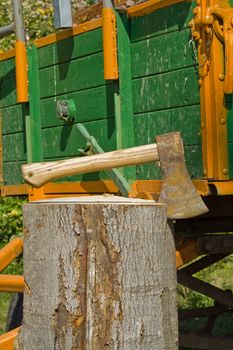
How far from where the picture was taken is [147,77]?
4.78 metres

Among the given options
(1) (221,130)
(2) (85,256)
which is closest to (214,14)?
(1) (221,130)

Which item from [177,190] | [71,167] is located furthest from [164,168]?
[71,167]

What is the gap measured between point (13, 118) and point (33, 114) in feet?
1.25

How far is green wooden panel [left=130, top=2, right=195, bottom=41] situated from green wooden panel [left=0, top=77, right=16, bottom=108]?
4.55 ft

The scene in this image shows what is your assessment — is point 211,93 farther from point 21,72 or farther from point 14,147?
point 14,147

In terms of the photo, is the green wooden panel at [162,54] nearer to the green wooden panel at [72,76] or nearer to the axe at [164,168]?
the green wooden panel at [72,76]

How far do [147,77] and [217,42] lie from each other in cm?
59

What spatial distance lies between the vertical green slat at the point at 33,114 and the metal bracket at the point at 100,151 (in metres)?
0.50

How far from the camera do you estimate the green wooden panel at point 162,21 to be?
14.7ft

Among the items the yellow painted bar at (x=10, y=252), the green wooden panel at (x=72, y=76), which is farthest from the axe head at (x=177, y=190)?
the yellow painted bar at (x=10, y=252)

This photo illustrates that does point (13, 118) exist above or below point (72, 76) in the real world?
below

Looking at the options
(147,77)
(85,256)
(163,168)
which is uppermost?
(147,77)

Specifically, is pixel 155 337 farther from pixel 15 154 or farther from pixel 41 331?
pixel 15 154

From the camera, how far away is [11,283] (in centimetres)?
490
